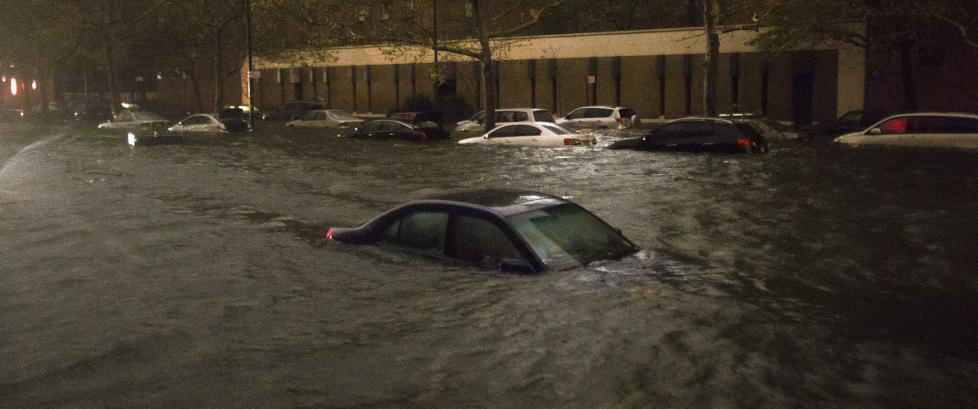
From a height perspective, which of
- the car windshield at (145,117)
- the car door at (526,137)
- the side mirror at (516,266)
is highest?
the car windshield at (145,117)

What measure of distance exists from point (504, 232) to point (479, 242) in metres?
0.31

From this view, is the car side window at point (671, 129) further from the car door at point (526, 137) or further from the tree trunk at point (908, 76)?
the tree trunk at point (908, 76)

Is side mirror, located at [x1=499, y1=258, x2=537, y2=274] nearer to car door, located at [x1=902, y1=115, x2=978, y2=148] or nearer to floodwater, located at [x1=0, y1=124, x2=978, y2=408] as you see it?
floodwater, located at [x1=0, y1=124, x2=978, y2=408]

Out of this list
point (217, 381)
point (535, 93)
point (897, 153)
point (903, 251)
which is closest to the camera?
point (217, 381)

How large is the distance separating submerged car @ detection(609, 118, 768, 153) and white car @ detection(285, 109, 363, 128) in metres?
24.1

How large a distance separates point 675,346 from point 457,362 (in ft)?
5.91

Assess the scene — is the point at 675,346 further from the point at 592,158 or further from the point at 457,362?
the point at 592,158

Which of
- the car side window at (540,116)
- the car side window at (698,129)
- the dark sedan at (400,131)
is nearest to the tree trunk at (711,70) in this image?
the car side window at (540,116)

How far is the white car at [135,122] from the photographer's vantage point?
164ft

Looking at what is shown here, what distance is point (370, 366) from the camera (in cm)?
728

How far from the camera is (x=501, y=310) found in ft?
29.5

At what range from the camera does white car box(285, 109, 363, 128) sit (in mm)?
49375

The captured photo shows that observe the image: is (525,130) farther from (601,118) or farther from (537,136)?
(601,118)

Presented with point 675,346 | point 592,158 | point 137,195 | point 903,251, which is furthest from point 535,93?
point 675,346
